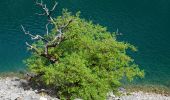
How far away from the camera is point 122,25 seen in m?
90.4

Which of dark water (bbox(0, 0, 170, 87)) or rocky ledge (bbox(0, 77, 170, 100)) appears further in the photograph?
dark water (bbox(0, 0, 170, 87))

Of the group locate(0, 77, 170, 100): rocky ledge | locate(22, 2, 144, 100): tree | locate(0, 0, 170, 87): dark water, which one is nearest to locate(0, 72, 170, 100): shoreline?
locate(0, 77, 170, 100): rocky ledge

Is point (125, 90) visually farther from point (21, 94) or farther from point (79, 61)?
point (21, 94)

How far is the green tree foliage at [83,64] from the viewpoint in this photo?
40594mm

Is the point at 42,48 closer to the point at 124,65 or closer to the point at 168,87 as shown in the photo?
the point at 124,65

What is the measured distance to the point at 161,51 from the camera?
77.0m

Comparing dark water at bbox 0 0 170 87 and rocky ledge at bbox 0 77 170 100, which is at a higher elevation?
dark water at bbox 0 0 170 87

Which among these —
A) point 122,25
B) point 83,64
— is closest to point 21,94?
point 83,64

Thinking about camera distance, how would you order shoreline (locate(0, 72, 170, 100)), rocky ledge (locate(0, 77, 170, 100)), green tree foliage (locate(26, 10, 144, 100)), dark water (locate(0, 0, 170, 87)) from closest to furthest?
rocky ledge (locate(0, 77, 170, 100)) → green tree foliage (locate(26, 10, 144, 100)) → shoreline (locate(0, 72, 170, 100)) → dark water (locate(0, 0, 170, 87))

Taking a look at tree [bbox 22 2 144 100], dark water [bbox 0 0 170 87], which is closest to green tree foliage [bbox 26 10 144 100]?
tree [bbox 22 2 144 100]

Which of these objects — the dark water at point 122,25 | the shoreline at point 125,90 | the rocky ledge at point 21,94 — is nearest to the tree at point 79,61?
the rocky ledge at point 21,94

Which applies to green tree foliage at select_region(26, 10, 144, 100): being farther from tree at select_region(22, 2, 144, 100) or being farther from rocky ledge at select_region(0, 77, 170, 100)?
rocky ledge at select_region(0, 77, 170, 100)

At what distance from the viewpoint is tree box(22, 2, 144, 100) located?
40594 millimetres

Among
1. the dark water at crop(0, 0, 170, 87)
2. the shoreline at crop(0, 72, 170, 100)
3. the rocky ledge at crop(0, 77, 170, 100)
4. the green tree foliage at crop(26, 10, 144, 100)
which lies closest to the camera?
the rocky ledge at crop(0, 77, 170, 100)
